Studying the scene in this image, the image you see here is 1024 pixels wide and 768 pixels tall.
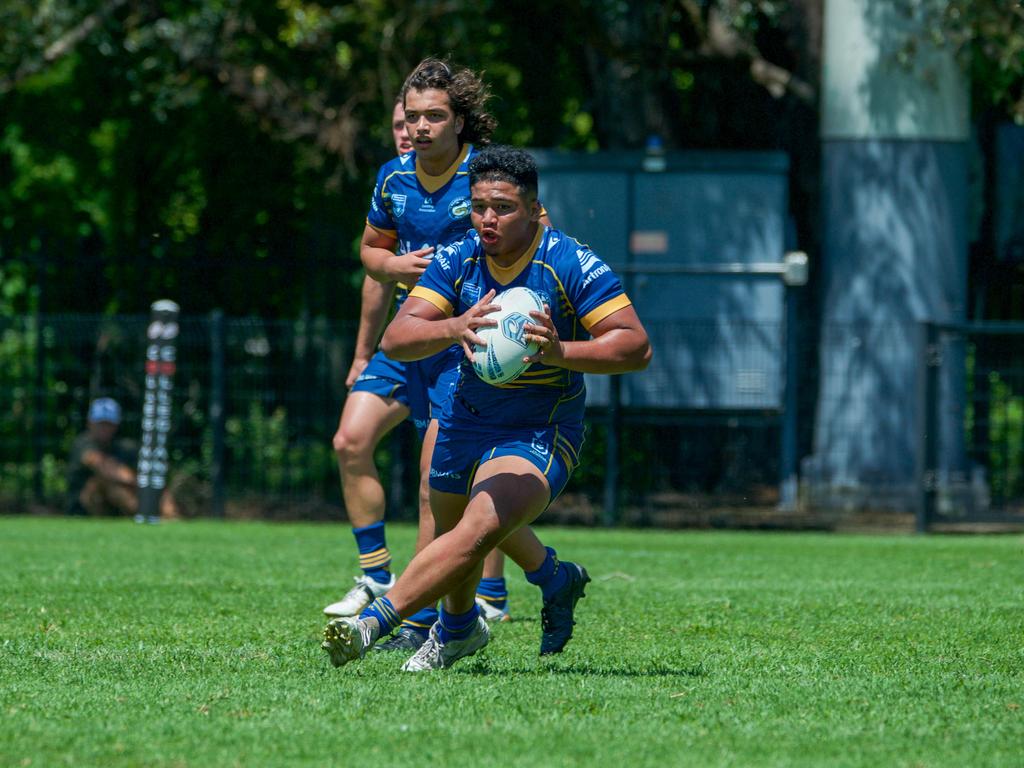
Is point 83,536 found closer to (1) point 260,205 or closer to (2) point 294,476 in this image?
(2) point 294,476

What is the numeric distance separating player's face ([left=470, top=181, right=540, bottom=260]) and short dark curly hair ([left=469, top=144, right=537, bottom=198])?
0.9 inches

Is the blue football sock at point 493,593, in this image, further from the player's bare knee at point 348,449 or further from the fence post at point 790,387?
the fence post at point 790,387

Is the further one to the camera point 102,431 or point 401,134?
point 102,431

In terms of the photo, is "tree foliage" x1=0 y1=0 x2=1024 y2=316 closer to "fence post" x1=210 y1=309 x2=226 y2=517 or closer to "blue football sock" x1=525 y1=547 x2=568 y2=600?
"fence post" x1=210 y1=309 x2=226 y2=517

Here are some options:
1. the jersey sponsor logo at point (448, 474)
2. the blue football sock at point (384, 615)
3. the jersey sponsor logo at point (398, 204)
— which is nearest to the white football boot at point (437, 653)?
the blue football sock at point (384, 615)

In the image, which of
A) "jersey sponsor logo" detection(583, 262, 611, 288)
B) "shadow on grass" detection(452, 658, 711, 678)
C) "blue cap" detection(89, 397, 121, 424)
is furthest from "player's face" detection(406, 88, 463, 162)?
"blue cap" detection(89, 397, 121, 424)

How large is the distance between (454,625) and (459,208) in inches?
71.3

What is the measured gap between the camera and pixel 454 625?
18.8 feet

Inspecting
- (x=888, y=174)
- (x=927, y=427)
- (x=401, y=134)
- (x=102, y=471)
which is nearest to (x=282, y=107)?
(x=102, y=471)

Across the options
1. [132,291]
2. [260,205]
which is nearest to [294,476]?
[132,291]

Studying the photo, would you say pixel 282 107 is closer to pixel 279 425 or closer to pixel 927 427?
pixel 279 425

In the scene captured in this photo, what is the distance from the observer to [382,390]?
7.36 meters

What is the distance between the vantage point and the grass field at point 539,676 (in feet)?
14.2

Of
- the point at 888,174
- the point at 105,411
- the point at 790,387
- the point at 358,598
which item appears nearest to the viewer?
the point at 358,598
